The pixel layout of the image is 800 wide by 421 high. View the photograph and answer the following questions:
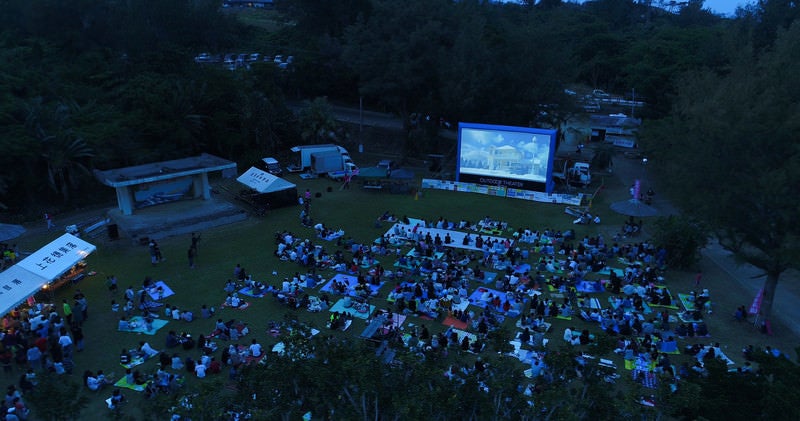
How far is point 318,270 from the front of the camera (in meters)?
26.2

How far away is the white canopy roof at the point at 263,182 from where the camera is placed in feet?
115

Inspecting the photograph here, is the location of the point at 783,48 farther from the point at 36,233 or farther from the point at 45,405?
the point at 36,233

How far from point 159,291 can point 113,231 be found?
8307 mm

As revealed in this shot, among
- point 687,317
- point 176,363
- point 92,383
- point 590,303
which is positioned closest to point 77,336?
point 92,383

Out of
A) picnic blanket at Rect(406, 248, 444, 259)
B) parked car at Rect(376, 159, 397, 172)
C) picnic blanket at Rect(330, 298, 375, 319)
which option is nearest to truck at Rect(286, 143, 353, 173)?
parked car at Rect(376, 159, 397, 172)

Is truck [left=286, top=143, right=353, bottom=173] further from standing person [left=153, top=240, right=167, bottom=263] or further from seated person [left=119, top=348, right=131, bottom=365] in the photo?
seated person [left=119, top=348, right=131, bottom=365]

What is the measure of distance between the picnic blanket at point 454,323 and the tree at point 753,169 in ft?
32.6

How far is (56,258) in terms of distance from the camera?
910 inches

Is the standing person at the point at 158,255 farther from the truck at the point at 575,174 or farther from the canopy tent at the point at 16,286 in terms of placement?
the truck at the point at 575,174

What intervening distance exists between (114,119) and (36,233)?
10.9 m

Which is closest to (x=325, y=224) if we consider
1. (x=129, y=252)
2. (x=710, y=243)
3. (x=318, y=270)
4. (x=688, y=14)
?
(x=318, y=270)

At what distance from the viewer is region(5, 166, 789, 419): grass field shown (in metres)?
20.3

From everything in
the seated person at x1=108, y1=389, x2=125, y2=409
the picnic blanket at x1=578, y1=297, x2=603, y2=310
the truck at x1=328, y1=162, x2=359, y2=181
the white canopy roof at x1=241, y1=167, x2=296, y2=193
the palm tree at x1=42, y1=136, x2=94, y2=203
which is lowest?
the picnic blanket at x1=578, y1=297, x2=603, y2=310

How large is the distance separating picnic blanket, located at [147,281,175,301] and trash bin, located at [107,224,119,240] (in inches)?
289
